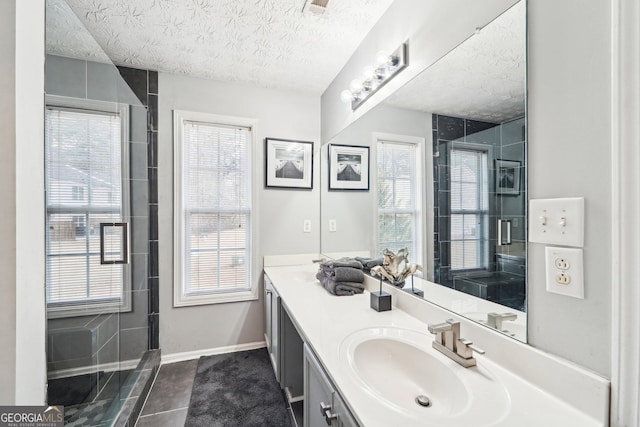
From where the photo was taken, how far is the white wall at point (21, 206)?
0.72 meters

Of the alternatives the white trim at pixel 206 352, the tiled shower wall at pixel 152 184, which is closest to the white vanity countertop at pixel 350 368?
the white trim at pixel 206 352

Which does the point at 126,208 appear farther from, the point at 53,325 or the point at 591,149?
the point at 591,149

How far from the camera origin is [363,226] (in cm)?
189

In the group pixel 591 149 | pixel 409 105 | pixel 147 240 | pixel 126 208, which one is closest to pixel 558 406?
pixel 591 149

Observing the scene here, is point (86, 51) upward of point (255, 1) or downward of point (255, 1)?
downward

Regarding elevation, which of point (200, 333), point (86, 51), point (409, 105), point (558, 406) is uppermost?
point (86, 51)

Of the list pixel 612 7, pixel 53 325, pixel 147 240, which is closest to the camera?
pixel 612 7

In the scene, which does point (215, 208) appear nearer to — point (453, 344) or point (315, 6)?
point (315, 6)

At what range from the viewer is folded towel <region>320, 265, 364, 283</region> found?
167 centimetres

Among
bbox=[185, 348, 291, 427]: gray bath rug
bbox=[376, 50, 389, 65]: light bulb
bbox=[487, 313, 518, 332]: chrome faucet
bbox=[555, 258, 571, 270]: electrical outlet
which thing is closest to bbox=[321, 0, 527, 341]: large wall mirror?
bbox=[487, 313, 518, 332]: chrome faucet

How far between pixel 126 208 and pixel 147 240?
0.42m

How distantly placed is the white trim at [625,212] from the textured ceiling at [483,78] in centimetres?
23

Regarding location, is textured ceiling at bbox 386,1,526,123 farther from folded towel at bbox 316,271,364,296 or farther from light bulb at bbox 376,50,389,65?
folded towel at bbox 316,271,364,296

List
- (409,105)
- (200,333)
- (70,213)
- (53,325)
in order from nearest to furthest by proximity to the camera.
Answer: (53,325)
(70,213)
(409,105)
(200,333)
